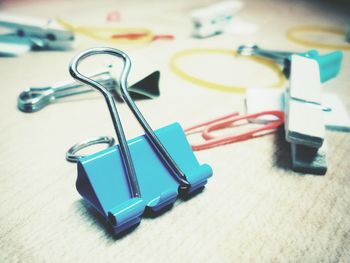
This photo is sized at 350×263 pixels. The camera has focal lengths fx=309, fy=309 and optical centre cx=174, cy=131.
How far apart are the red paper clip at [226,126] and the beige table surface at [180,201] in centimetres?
1

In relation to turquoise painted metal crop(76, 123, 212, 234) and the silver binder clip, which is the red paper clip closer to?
turquoise painted metal crop(76, 123, 212, 234)

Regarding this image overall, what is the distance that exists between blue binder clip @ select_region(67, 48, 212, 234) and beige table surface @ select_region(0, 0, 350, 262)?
0.03 meters

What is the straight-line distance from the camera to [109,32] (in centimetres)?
107

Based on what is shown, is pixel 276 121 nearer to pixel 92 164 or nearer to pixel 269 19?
pixel 92 164

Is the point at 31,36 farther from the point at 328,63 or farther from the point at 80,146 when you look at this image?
the point at 328,63

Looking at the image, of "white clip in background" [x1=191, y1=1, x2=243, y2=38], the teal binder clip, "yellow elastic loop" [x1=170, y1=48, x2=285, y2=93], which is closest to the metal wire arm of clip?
"yellow elastic loop" [x1=170, y1=48, x2=285, y2=93]

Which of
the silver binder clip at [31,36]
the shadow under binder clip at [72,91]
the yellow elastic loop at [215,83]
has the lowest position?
the yellow elastic loop at [215,83]

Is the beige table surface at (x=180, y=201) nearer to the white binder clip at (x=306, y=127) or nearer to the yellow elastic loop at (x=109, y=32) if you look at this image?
the white binder clip at (x=306, y=127)

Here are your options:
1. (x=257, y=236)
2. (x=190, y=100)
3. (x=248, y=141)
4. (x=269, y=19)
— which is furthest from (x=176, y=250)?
(x=269, y=19)

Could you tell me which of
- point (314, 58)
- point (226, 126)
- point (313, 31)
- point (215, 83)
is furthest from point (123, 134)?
point (313, 31)

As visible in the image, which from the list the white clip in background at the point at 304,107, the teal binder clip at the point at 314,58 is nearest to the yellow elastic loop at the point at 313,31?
the teal binder clip at the point at 314,58

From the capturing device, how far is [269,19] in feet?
4.14

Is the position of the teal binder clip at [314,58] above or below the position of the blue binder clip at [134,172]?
below

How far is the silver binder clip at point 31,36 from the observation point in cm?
87
